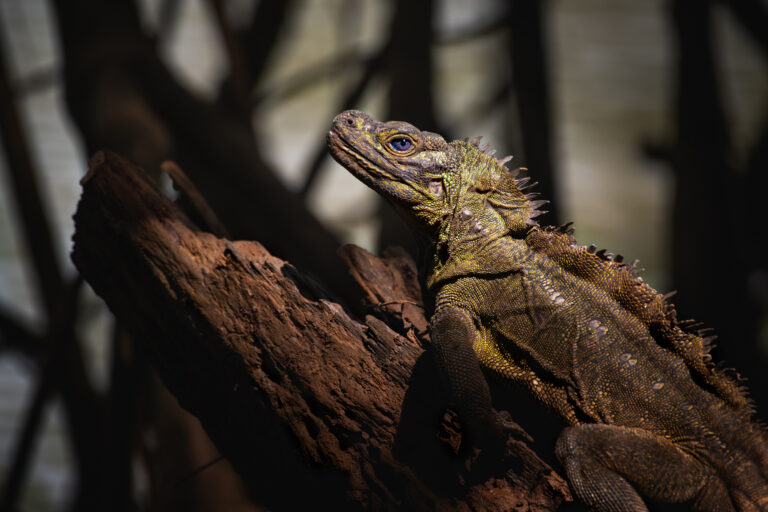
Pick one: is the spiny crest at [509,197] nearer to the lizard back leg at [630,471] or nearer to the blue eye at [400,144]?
the blue eye at [400,144]

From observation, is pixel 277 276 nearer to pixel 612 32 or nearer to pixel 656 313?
pixel 656 313

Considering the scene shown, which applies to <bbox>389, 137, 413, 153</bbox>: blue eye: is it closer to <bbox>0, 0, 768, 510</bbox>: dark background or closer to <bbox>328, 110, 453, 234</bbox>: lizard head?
<bbox>328, 110, 453, 234</bbox>: lizard head

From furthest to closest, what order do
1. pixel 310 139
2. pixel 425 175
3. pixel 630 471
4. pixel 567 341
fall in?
pixel 310 139, pixel 425 175, pixel 567 341, pixel 630 471

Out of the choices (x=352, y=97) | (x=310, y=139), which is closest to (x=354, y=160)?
(x=352, y=97)

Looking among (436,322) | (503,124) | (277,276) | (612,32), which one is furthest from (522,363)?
(612,32)

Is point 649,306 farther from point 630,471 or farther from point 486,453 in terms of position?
point 486,453

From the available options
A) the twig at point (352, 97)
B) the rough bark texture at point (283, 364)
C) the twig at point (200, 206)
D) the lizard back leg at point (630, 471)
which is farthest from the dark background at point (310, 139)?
the lizard back leg at point (630, 471)
